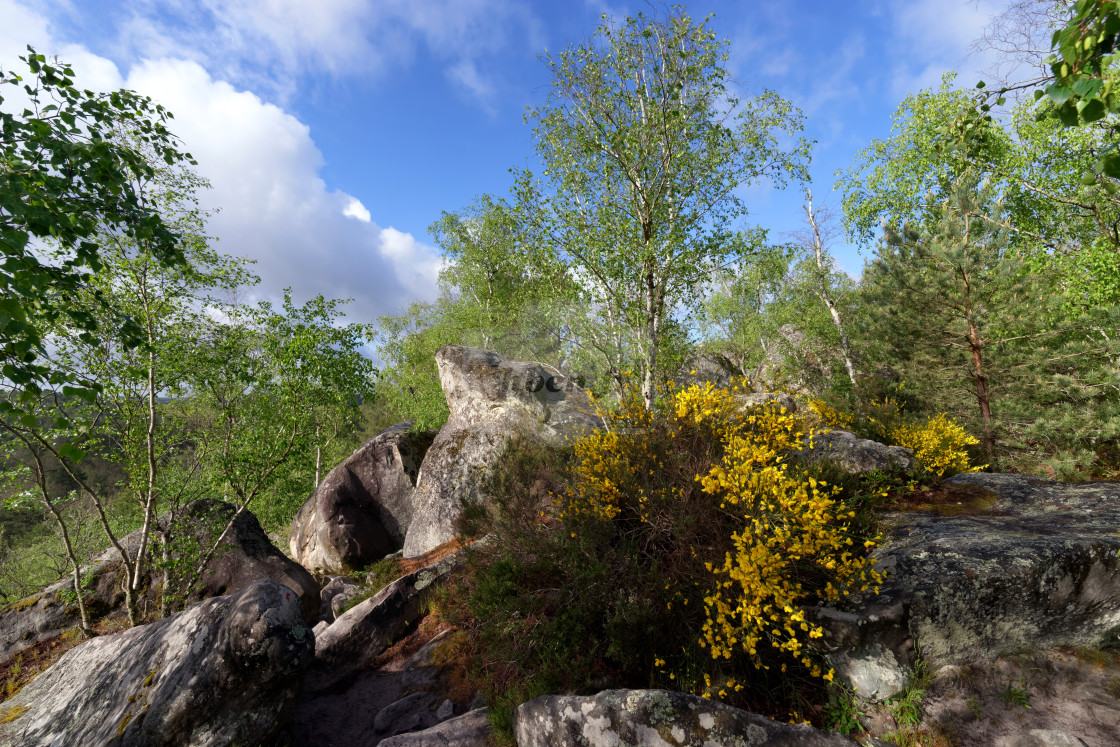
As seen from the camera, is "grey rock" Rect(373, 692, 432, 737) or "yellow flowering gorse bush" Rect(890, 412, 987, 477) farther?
"yellow flowering gorse bush" Rect(890, 412, 987, 477)

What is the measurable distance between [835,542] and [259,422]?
38.7 ft

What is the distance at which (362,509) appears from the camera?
16.8m

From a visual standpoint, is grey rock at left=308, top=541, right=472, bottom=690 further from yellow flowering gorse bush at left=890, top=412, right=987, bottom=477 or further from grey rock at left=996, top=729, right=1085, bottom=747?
yellow flowering gorse bush at left=890, top=412, right=987, bottom=477

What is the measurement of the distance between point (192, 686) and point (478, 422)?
10.6 meters

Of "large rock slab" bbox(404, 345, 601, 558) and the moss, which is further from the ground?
"large rock slab" bbox(404, 345, 601, 558)

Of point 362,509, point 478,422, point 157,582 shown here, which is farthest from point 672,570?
point 362,509

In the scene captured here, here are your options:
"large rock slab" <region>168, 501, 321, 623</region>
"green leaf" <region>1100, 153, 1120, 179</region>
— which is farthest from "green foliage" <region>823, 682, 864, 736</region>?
"large rock slab" <region>168, 501, 321, 623</region>

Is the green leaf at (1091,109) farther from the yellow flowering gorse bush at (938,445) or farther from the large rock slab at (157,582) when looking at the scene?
the large rock slab at (157,582)

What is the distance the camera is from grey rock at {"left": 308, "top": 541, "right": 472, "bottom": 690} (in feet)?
25.8

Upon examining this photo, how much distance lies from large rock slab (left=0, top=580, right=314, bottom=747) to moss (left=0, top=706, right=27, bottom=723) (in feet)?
0.05

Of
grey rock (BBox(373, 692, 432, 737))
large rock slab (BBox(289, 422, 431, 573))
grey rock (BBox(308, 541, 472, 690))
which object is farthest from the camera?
large rock slab (BBox(289, 422, 431, 573))

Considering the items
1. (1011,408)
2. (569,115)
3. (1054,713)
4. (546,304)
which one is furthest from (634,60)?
(1054,713)


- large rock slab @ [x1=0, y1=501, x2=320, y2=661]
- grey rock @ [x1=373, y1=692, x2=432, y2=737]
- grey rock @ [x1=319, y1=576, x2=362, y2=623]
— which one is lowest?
grey rock @ [x1=373, y1=692, x2=432, y2=737]

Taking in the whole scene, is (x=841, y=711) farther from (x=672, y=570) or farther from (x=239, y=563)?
(x=239, y=563)
